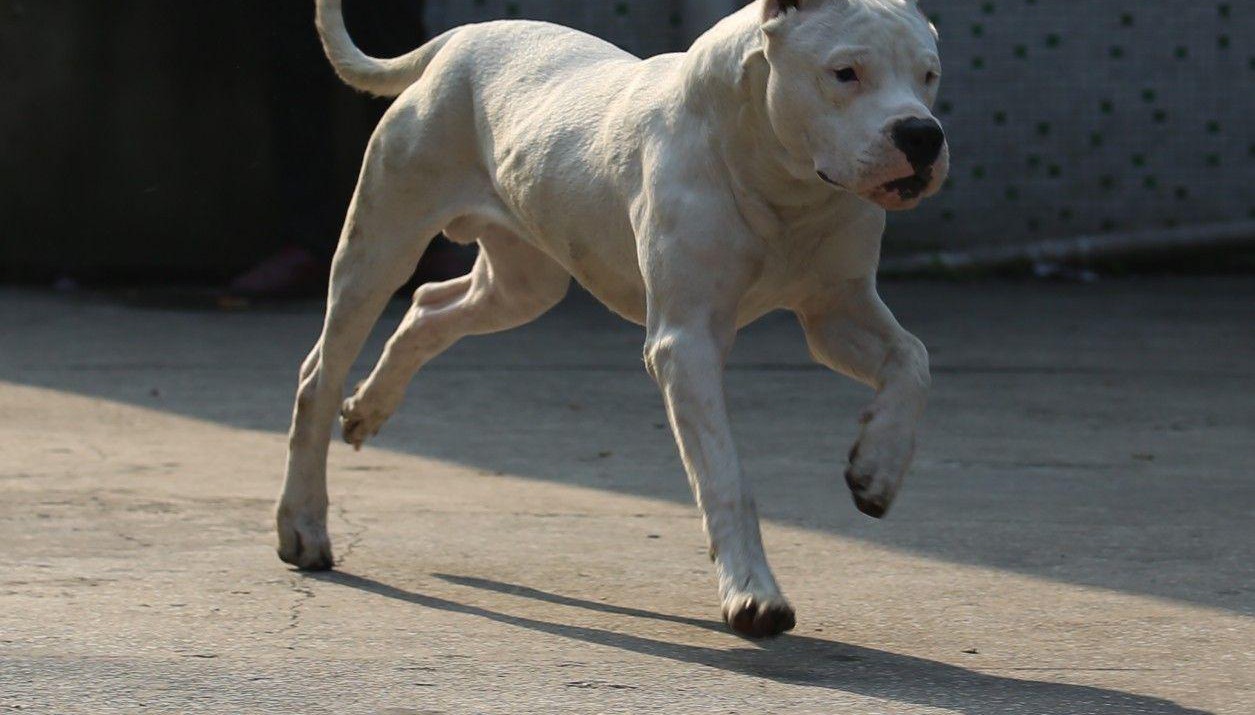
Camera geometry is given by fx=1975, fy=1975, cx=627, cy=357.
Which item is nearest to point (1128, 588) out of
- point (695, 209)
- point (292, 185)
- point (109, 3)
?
point (695, 209)

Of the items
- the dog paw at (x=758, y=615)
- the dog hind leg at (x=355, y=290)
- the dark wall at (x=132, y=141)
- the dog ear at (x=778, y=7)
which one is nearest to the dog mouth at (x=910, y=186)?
the dog ear at (x=778, y=7)

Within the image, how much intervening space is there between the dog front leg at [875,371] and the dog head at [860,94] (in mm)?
379

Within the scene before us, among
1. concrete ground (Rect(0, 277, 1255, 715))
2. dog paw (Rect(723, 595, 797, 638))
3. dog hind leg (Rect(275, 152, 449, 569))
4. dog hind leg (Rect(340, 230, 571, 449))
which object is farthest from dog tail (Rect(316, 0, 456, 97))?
dog paw (Rect(723, 595, 797, 638))

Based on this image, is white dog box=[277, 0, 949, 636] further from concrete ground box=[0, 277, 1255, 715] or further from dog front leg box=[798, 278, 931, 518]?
concrete ground box=[0, 277, 1255, 715]

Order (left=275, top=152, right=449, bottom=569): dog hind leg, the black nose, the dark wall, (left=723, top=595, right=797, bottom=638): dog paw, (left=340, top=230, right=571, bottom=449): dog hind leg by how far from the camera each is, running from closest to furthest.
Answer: the black nose, (left=723, top=595, right=797, bottom=638): dog paw, (left=275, top=152, right=449, bottom=569): dog hind leg, (left=340, top=230, right=571, bottom=449): dog hind leg, the dark wall

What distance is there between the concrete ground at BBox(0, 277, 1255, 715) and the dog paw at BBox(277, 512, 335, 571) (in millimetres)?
53

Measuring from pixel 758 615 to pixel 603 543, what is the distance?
1.17m

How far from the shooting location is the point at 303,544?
14.6 feet

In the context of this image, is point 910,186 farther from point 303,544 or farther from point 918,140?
point 303,544

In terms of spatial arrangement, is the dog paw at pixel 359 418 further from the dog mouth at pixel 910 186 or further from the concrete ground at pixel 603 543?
the dog mouth at pixel 910 186

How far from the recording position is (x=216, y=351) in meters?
8.12

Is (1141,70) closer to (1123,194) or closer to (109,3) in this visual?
(1123,194)

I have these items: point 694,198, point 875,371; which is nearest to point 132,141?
point 694,198

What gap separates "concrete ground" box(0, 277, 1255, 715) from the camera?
3.48m
